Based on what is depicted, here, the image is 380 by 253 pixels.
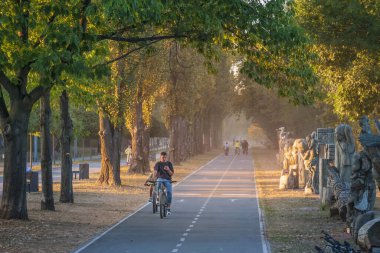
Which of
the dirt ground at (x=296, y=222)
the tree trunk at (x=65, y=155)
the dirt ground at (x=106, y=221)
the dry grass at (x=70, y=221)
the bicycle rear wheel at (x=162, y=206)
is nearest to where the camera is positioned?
the dry grass at (x=70, y=221)

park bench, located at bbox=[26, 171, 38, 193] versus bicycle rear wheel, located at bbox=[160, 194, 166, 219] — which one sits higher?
park bench, located at bbox=[26, 171, 38, 193]

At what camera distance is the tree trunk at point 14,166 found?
62.5ft

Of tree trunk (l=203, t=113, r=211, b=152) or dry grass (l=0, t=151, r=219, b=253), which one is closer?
dry grass (l=0, t=151, r=219, b=253)

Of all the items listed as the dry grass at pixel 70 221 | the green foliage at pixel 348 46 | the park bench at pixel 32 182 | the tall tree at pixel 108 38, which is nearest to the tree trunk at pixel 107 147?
the dry grass at pixel 70 221

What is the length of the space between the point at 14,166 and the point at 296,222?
292 inches

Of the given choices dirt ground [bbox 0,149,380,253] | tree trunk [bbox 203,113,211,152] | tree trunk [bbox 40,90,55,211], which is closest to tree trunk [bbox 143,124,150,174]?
dirt ground [bbox 0,149,380,253]

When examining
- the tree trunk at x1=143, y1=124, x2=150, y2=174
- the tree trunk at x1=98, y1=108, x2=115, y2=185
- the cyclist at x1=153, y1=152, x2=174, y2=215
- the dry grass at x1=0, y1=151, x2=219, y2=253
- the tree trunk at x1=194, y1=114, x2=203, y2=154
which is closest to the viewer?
the dry grass at x1=0, y1=151, x2=219, y2=253

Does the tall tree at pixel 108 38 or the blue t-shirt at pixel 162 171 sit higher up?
the tall tree at pixel 108 38

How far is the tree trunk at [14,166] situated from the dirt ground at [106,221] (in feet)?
1.47

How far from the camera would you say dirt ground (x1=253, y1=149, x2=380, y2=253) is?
52.7 ft

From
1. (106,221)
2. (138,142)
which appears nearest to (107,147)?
(138,142)

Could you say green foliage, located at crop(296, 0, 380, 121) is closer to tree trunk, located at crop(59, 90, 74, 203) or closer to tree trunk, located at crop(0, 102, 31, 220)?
tree trunk, located at crop(59, 90, 74, 203)

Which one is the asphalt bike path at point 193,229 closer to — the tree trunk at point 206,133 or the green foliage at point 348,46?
the green foliage at point 348,46

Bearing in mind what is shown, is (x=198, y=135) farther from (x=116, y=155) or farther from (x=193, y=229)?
(x=193, y=229)
